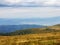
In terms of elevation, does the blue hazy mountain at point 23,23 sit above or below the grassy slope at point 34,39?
above

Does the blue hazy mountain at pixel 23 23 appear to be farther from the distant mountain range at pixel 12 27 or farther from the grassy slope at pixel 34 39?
the grassy slope at pixel 34 39

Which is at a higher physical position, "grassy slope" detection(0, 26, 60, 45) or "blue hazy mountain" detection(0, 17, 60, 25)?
"blue hazy mountain" detection(0, 17, 60, 25)

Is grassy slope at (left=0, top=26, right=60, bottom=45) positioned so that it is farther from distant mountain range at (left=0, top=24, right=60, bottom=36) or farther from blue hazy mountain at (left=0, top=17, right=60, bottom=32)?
blue hazy mountain at (left=0, top=17, right=60, bottom=32)

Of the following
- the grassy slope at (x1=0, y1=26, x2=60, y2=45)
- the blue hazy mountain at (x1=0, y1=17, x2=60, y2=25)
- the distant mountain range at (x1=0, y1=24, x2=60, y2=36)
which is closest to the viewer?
the grassy slope at (x1=0, y1=26, x2=60, y2=45)

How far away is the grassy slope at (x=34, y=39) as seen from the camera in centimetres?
477

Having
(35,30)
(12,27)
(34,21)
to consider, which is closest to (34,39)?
(35,30)

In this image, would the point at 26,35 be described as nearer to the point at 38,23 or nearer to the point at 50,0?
the point at 38,23

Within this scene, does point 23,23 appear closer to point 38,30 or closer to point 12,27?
point 12,27

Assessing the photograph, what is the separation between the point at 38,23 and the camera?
16.9ft

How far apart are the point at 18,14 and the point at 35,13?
22.0 inches

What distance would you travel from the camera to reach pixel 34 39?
4.90 m

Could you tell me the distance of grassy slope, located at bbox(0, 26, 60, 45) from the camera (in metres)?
4.77

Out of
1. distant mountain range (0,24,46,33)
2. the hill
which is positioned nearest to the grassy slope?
the hill

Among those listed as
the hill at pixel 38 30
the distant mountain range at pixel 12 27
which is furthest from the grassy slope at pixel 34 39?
the distant mountain range at pixel 12 27
